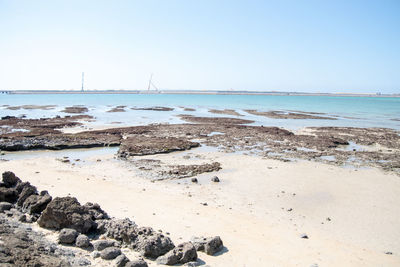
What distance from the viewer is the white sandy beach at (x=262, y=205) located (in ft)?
24.5

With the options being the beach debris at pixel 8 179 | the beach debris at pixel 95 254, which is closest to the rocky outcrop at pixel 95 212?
the beach debris at pixel 95 254

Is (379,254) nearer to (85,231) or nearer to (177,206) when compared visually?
(177,206)

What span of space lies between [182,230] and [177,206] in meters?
1.95

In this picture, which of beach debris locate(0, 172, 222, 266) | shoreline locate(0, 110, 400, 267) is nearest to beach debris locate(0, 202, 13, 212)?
beach debris locate(0, 172, 222, 266)

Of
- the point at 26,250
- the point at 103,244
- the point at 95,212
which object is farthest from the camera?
the point at 95,212

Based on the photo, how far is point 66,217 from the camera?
7.66 meters

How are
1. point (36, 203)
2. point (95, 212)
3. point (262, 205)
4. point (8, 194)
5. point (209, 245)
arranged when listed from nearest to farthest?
point (209, 245), point (95, 212), point (36, 203), point (8, 194), point (262, 205)

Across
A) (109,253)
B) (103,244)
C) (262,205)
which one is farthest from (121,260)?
(262,205)

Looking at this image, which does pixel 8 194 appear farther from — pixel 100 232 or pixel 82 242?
pixel 82 242

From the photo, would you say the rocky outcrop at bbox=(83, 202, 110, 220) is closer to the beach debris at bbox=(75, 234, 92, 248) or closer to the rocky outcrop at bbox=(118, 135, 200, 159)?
the beach debris at bbox=(75, 234, 92, 248)

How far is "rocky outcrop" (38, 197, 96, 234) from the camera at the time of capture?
7.55 meters

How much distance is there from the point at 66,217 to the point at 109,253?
1922 millimetres

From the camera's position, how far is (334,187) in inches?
509

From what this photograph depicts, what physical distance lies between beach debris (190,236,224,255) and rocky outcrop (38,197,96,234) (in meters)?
2.64
